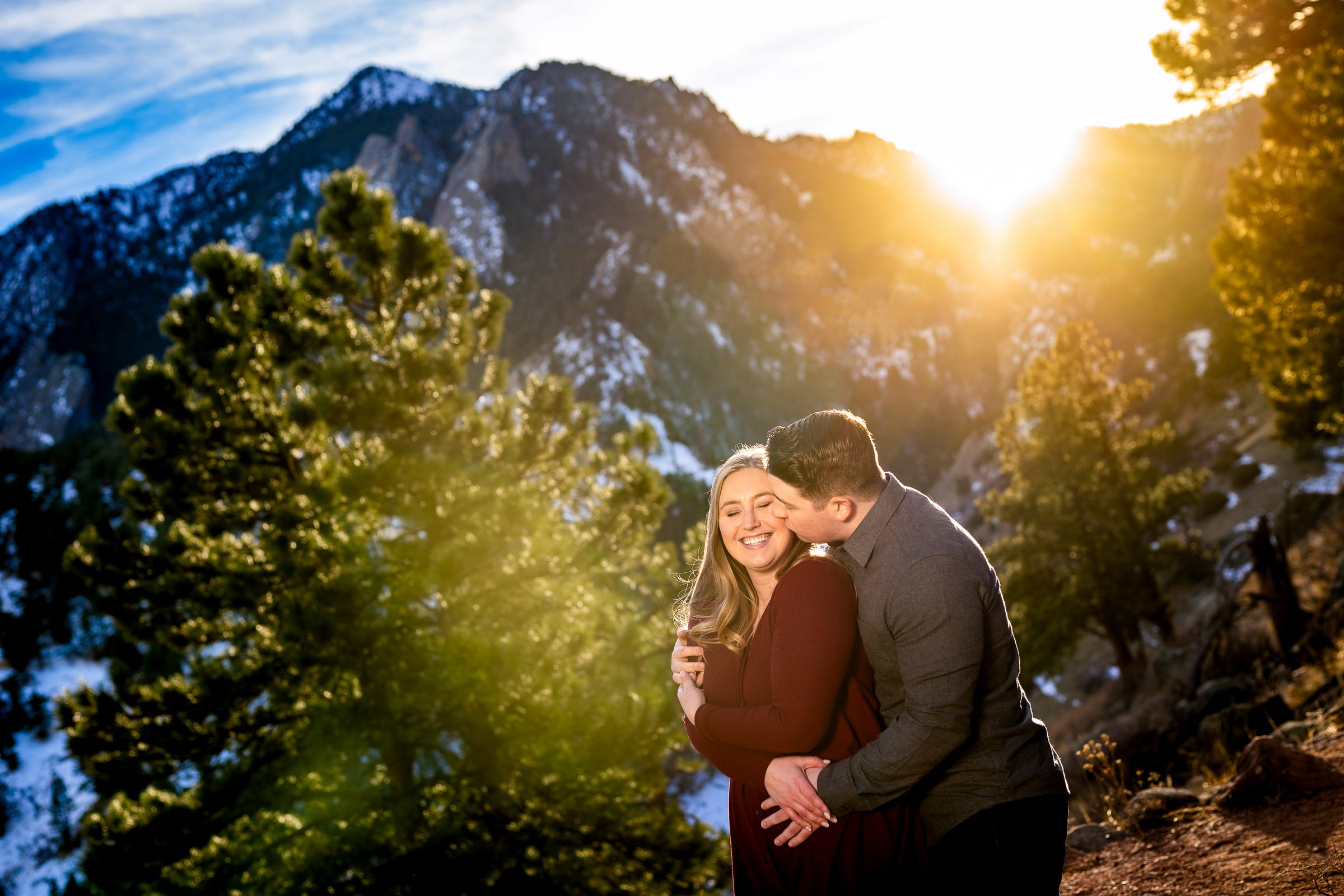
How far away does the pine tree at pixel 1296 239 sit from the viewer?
31.9 ft

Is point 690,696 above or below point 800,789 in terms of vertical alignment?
above

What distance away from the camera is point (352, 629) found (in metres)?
6.79

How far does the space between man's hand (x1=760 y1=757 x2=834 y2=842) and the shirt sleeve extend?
19 centimetres

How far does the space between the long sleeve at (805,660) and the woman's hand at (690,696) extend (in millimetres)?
291

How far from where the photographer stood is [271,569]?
7664 mm

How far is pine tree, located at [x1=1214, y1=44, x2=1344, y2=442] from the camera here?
9727 mm

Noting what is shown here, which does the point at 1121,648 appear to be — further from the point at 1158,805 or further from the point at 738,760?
the point at 738,760

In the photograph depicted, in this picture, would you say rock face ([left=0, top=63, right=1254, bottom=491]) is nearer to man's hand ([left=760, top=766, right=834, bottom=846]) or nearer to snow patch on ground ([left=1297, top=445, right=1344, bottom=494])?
snow patch on ground ([left=1297, top=445, right=1344, bottom=494])

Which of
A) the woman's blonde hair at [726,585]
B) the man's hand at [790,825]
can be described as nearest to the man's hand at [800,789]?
the man's hand at [790,825]

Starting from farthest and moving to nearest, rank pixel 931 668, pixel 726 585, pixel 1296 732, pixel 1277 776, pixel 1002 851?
pixel 1296 732 < pixel 1277 776 < pixel 726 585 < pixel 1002 851 < pixel 931 668

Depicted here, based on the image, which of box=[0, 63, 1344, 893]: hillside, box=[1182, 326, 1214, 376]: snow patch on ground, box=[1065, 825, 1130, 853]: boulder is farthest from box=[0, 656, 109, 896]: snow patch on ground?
box=[1182, 326, 1214, 376]: snow patch on ground

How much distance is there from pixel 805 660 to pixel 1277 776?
3.83m

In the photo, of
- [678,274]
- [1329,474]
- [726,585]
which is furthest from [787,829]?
[678,274]

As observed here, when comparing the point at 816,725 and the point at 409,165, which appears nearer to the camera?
the point at 816,725
